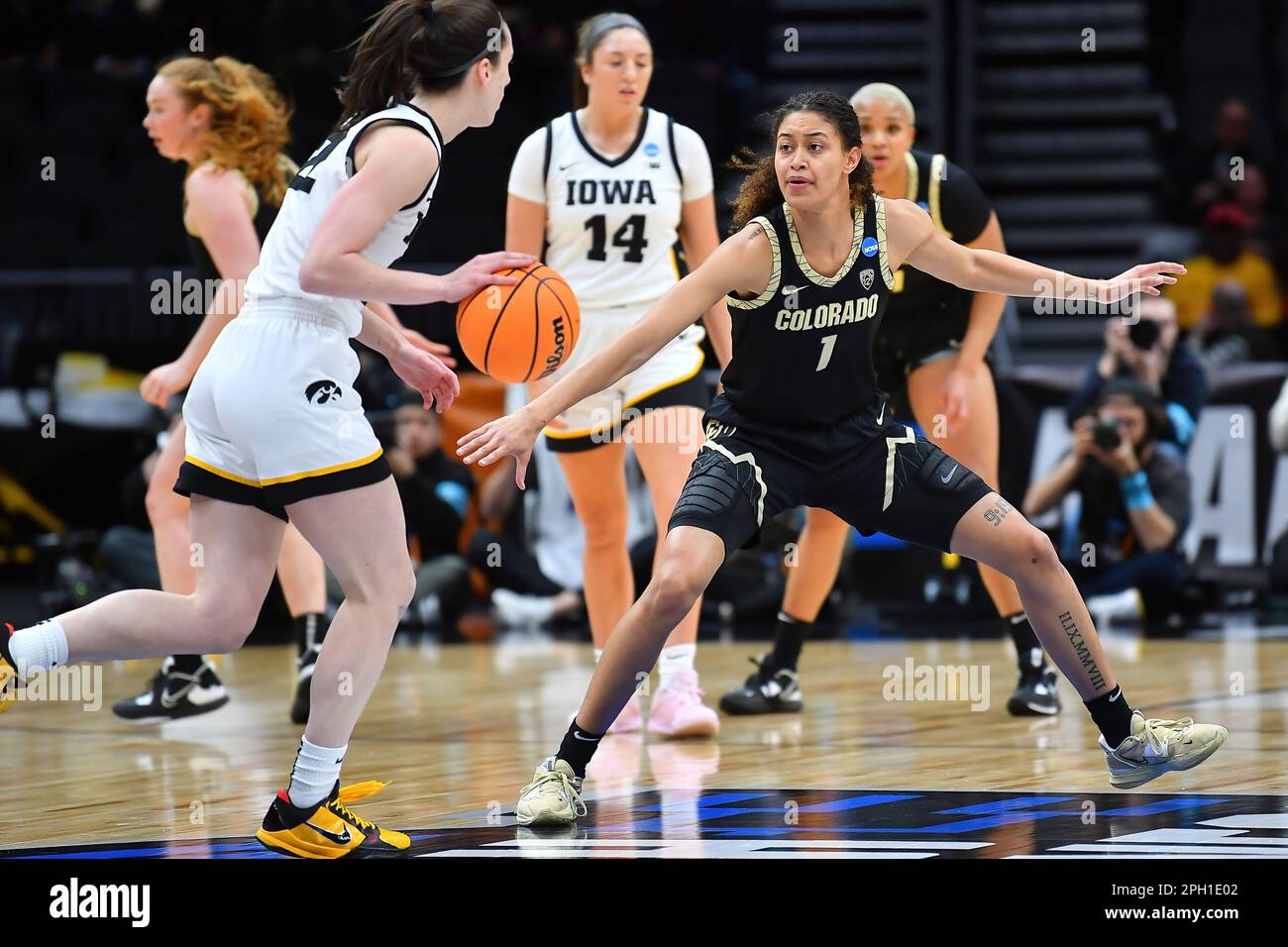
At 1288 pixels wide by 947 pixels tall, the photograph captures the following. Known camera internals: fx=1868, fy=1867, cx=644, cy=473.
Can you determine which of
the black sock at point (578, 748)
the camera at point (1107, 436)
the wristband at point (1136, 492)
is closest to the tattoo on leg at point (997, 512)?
the black sock at point (578, 748)

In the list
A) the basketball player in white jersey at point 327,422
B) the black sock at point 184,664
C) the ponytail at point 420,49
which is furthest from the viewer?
the black sock at point 184,664

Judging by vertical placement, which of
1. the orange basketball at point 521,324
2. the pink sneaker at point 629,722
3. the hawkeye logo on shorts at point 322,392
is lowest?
the pink sneaker at point 629,722

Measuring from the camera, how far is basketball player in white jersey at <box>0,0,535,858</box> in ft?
13.1

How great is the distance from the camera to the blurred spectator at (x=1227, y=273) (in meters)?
12.2

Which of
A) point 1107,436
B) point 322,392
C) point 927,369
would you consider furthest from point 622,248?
point 1107,436

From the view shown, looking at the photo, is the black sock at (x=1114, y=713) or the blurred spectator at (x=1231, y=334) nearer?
the black sock at (x=1114, y=713)

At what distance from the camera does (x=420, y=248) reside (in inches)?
488

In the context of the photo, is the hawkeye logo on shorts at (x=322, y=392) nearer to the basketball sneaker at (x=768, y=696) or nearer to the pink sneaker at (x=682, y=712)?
the pink sneaker at (x=682, y=712)

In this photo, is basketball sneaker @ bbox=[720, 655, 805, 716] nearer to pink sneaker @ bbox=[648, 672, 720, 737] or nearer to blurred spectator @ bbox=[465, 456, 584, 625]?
pink sneaker @ bbox=[648, 672, 720, 737]

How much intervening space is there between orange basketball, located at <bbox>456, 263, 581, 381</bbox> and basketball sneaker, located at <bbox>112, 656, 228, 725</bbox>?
2527 millimetres

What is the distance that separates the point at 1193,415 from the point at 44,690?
5708mm

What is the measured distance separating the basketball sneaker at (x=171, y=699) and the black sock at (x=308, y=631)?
432 millimetres
